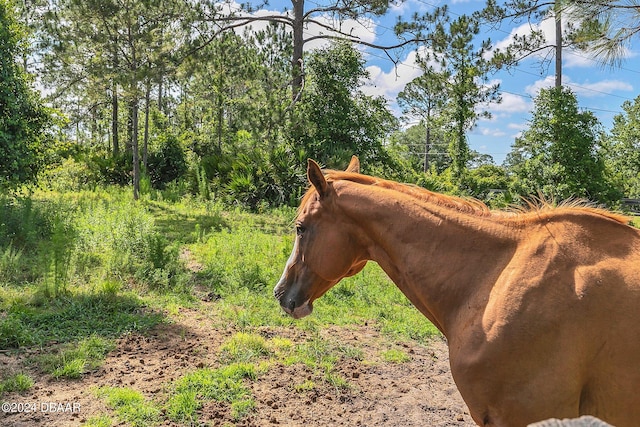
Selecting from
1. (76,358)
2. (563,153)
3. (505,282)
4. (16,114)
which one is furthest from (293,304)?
(563,153)

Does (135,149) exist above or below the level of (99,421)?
above

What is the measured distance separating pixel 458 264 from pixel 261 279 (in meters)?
4.61

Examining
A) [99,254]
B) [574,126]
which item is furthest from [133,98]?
[574,126]

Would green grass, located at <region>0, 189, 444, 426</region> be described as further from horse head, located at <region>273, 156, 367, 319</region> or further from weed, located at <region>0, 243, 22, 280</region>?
horse head, located at <region>273, 156, 367, 319</region>

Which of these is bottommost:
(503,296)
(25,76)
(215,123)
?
(503,296)

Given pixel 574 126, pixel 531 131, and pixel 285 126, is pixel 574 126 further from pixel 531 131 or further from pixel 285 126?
pixel 285 126

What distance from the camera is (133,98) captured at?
38.7 ft

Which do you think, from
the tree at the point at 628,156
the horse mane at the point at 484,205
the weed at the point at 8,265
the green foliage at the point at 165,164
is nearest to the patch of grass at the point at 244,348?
the horse mane at the point at 484,205

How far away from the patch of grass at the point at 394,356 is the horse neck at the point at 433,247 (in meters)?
2.47

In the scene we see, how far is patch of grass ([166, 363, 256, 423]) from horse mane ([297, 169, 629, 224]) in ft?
6.20

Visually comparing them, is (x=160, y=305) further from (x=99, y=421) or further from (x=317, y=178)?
(x=317, y=178)

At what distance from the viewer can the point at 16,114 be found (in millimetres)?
7398

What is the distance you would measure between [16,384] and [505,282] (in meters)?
3.57

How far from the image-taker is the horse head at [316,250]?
7.06 feet
